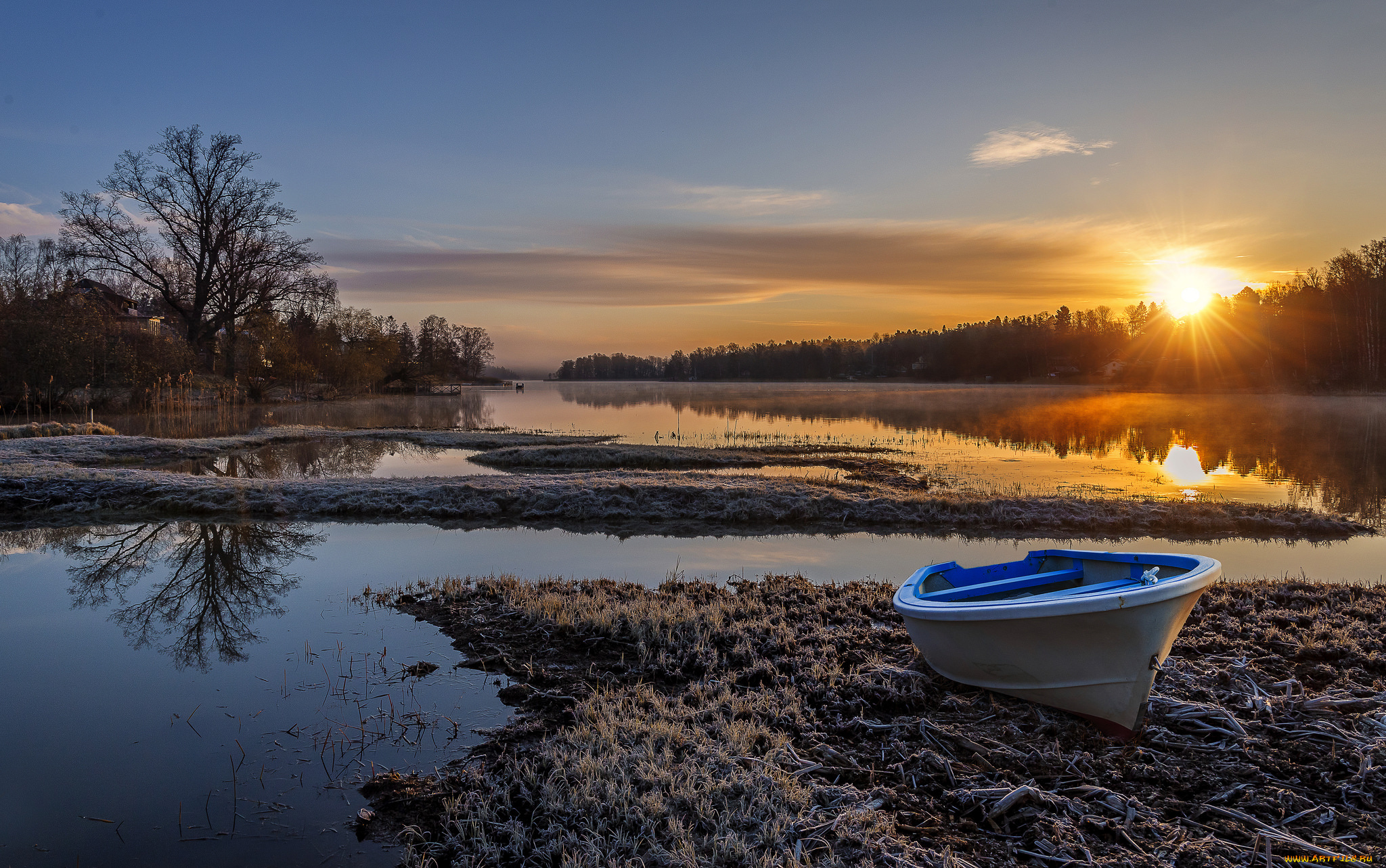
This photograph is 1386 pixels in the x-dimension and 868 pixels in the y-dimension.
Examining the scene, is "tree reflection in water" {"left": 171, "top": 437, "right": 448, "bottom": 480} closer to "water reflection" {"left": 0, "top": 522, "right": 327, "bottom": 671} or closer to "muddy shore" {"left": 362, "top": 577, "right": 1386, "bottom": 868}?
"water reflection" {"left": 0, "top": 522, "right": 327, "bottom": 671}

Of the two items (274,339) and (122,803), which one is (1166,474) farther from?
(274,339)

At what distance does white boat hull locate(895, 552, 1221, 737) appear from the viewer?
17.8ft

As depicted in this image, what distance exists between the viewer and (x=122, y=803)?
5301 mm

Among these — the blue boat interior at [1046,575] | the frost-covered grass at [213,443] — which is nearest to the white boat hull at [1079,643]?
the blue boat interior at [1046,575]

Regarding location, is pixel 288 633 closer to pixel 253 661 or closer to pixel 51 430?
pixel 253 661

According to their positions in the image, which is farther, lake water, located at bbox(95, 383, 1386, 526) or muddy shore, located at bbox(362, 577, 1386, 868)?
lake water, located at bbox(95, 383, 1386, 526)

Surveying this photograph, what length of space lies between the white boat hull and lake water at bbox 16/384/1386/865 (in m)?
4.40

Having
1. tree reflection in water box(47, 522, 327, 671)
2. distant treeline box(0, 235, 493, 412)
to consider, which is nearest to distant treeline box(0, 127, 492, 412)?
distant treeline box(0, 235, 493, 412)

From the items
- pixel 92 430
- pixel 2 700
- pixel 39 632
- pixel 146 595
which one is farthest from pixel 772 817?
pixel 92 430

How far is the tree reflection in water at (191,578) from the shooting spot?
9031 millimetres

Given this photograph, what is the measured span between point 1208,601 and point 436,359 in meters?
103

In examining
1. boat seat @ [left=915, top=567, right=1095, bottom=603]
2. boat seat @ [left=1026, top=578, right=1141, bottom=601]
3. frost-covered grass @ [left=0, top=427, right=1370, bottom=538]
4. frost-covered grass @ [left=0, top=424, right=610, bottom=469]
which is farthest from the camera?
frost-covered grass @ [left=0, top=424, right=610, bottom=469]

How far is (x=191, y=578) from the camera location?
11.7 metres

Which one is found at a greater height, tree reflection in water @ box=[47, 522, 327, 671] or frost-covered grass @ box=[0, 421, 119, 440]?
frost-covered grass @ box=[0, 421, 119, 440]
